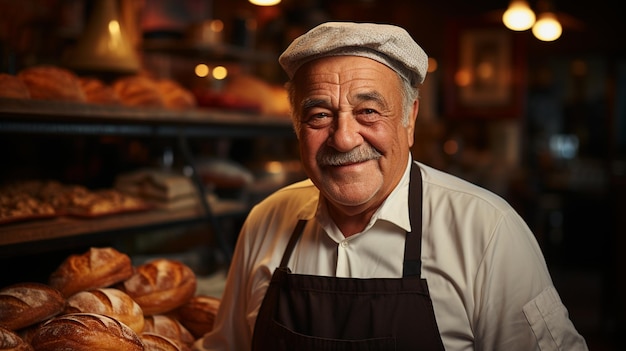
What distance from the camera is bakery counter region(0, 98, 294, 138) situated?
7.66 feet

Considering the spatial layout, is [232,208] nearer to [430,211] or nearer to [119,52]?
[119,52]

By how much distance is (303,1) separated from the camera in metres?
5.57

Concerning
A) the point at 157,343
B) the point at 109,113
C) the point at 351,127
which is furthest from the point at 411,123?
the point at 109,113

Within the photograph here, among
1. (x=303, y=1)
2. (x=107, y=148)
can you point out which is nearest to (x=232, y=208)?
(x=107, y=148)

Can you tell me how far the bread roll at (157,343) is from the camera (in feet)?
5.95

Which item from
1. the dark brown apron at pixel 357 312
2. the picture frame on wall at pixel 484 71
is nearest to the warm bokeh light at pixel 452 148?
the picture frame on wall at pixel 484 71

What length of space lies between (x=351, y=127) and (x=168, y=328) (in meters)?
0.91

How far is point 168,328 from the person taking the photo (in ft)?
6.94

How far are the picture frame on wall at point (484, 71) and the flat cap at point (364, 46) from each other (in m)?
6.34

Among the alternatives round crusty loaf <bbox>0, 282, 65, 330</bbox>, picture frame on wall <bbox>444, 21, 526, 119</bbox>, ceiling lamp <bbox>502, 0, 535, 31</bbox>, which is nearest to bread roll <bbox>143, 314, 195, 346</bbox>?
round crusty loaf <bbox>0, 282, 65, 330</bbox>

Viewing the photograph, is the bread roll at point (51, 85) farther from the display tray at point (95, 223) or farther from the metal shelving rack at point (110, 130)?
the display tray at point (95, 223)

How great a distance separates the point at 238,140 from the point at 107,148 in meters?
1.64

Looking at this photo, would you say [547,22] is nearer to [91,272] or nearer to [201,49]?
[201,49]

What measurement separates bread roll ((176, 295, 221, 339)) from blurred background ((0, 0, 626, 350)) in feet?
4.49
